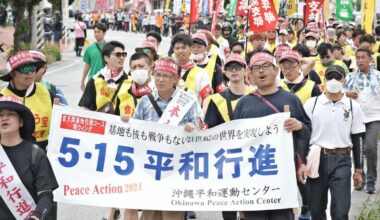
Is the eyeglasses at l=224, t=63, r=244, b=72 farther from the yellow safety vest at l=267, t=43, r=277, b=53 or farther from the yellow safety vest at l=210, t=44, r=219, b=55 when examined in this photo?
the yellow safety vest at l=267, t=43, r=277, b=53

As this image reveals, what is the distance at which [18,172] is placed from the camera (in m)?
5.17

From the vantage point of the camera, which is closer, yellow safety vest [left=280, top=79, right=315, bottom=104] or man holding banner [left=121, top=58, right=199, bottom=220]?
man holding banner [left=121, top=58, right=199, bottom=220]

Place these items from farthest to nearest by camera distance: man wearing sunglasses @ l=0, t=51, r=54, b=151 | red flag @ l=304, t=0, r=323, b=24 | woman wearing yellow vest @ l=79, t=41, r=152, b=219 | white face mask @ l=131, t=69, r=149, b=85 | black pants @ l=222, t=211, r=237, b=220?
red flag @ l=304, t=0, r=323, b=24
woman wearing yellow vest @ l=79, t=41, r=152, b=219
white face mask @ l=131, t=69, r=149, b=85
black pants @ l=222, t=211, r=237, b=220
man wearing sunglasses @ l=0, t=51, r=54, b=151

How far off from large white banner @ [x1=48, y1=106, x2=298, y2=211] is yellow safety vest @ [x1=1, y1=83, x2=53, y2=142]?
15cm

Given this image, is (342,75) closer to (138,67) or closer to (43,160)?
(138,67)

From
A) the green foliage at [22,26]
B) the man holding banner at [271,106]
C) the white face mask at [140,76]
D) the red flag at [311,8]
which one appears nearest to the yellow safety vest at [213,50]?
the white face mask at [140,76]

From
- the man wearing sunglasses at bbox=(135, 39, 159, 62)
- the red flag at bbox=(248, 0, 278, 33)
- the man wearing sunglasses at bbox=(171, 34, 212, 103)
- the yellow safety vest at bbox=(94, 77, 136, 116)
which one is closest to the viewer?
the yellow safety vest at bbox=(94, 77, 136, 116)

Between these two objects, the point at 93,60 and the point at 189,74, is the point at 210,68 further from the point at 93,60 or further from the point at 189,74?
the point at 93,60

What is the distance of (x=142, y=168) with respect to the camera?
670cm

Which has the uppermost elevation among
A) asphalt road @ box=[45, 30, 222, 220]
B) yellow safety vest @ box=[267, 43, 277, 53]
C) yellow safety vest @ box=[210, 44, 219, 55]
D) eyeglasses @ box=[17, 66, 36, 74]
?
eyeglasses @ box=[17, 66, 36, 74]

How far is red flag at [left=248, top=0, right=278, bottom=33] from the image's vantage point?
13.8m

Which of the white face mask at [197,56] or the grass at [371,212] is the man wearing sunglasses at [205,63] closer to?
the white face mask at [197,56]

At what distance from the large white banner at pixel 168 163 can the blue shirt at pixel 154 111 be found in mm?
137

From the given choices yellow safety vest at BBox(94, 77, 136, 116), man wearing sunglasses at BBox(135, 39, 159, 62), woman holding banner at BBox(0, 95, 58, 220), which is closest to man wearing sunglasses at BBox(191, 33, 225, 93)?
man wearing sunglasses at BBox(135, 39, 159, 62)
